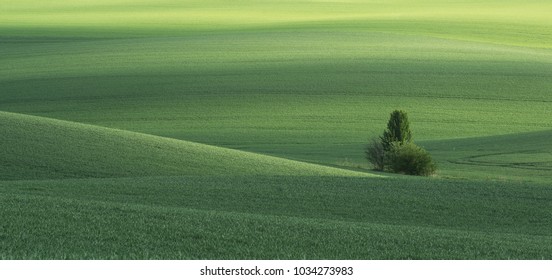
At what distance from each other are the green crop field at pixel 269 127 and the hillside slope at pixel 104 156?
0.09m

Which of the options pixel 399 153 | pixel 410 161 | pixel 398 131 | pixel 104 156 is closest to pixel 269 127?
pixel 398 131

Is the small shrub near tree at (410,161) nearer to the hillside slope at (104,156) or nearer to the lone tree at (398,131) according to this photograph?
the lone tree at (398,131)

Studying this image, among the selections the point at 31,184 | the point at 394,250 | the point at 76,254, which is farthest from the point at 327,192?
the point at 76,254

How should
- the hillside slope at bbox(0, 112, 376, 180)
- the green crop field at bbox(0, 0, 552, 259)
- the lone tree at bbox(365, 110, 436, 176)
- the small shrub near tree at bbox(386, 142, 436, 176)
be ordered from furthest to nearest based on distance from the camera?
the lone tree at bbox(365, 110, 436, 176) → the small shrub near tree at bbox(386, 142, 436, 176) → the hillside slope at bbox(0, 112, 376, 180) → the green crop field at bbox(0, 0, 552, 259)

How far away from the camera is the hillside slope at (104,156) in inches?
958

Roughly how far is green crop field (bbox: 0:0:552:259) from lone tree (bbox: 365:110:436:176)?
580mm

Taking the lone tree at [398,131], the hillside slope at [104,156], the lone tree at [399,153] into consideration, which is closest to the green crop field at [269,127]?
the hillside slope at [104,156]

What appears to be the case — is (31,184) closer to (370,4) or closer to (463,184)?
(463,184)

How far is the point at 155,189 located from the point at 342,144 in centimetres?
1974

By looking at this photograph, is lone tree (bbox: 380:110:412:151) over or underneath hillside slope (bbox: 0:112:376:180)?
over

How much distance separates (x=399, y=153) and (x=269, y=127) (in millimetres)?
11924

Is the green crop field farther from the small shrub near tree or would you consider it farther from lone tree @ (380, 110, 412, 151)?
lone tree @ (380, 110, 412, 151)

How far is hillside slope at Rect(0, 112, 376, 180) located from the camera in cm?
2433

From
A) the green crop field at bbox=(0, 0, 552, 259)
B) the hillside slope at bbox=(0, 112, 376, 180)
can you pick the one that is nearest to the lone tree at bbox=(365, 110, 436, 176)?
the green crop field at bbox=(0, 0, 552, 259)
